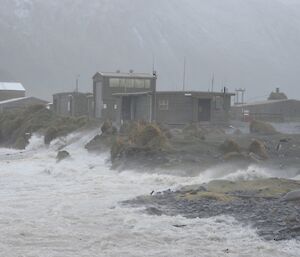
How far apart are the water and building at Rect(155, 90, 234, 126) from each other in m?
29.1

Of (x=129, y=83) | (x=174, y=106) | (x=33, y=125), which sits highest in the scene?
(x=129, y=83)

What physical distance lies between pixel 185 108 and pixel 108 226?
1551 inches

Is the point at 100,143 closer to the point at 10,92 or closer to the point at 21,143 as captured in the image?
the point at 21,143

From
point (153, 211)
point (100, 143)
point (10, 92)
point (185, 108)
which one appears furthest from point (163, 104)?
point (10, 92)

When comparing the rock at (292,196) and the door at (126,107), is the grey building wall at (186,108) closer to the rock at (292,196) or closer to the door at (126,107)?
the door at (126,107)

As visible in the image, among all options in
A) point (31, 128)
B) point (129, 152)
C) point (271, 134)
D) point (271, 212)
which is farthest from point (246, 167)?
point (31, 128)

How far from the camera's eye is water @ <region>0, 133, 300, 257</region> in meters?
13.1

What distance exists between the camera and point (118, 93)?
65.9 metres

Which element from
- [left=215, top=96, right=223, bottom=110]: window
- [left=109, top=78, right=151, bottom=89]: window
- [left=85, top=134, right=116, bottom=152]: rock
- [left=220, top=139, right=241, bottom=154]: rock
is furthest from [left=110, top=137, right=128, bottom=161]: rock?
[left=109, top=78, right=151, bottom=89]: window

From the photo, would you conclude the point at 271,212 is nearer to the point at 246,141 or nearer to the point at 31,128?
the point at 246,141

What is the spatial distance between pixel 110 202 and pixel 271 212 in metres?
5.50

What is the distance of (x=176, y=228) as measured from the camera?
15.1 metres

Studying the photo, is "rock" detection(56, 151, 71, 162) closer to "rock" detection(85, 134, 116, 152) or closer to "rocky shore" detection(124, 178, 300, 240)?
"rock" detection(85, 134, 116, 152)

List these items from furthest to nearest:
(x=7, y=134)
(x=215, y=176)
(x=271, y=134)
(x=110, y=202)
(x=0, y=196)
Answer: (x=7, y=134)
(x=271, y=134)
(x=215, y=176)
(x=0, y=196)
(x=110, y=202)
